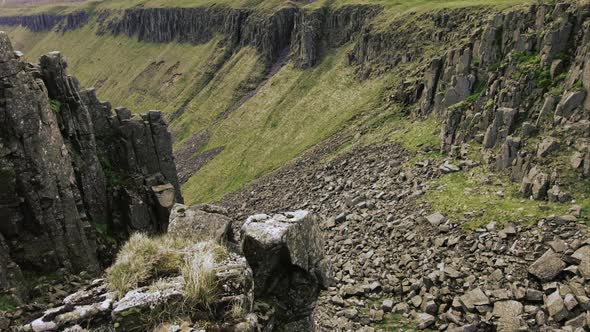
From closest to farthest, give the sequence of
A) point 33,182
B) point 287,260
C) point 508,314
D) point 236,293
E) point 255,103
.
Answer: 1. point 236,293
2. point 287,260
3. point 508,314
4. point 33,182
5. point 255,103

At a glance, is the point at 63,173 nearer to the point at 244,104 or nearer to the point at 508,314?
the point at 508,314

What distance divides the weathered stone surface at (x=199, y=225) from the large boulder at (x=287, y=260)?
1.14 m

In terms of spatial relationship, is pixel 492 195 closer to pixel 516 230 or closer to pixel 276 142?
pixel 516 230

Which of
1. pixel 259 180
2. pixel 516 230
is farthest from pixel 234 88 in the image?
pixel 516 230

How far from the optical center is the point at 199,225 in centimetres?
1416

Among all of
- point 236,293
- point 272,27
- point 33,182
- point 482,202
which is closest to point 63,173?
point 33,182

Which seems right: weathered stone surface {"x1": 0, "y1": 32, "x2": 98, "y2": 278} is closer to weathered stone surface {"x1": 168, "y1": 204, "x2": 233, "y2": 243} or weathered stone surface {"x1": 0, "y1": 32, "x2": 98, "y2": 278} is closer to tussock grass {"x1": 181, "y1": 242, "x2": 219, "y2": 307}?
weathered stone surface {"x1": 168, "y1": 204, "x2": 233, "y2": 243}

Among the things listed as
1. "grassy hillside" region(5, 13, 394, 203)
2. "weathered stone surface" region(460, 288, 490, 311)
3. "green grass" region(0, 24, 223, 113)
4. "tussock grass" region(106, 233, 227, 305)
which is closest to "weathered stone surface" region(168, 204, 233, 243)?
"tussock grass" region(106, 233, 227, 305)

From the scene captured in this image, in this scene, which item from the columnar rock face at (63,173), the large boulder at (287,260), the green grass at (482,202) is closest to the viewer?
the large boulder at (287,260)

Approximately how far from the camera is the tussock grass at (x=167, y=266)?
32.4 feet

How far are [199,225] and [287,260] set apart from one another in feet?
10.3

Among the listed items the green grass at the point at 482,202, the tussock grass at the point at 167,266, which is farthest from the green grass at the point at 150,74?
the tussock grass at the point at 167,266

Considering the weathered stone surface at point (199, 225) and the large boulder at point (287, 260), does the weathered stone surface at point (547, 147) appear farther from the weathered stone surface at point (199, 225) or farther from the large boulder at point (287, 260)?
the weathered stone surface at point (199, 225)

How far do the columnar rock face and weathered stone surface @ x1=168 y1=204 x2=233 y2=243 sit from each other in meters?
9.55
